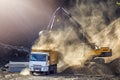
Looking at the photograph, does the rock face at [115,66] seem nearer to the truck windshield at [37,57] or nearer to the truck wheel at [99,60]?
the truck wheel at [99,60]

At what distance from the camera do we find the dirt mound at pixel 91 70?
39500 mm

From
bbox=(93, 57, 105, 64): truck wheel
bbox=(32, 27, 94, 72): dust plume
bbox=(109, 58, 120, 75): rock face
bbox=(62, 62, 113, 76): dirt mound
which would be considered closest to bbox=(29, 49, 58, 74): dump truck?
bbox=(62, 62, 113, 76): dirt mound

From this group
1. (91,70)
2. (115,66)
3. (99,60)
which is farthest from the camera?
(99,60)

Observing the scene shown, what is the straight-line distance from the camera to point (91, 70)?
4006 cm

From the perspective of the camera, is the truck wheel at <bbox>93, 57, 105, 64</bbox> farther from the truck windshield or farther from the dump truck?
the truck windshield

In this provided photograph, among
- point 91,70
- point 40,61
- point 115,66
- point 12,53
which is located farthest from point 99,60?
point 12,53

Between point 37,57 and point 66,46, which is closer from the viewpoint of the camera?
point 37,57

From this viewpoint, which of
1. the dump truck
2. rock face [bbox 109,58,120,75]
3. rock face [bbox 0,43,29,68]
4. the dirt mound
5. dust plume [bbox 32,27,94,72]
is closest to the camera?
the dump truck

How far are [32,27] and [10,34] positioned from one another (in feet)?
14.3

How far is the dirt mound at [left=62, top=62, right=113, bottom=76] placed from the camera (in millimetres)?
39500

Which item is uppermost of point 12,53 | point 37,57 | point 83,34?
point 83,34

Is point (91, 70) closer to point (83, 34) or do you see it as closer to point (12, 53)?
point (83, 34)

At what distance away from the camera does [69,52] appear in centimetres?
4894

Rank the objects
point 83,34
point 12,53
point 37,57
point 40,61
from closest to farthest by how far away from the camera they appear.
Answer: point 40,61
point 37,57
point 83,34
point 12,53
